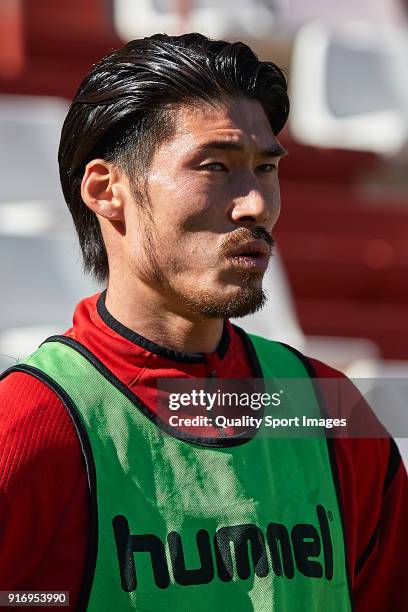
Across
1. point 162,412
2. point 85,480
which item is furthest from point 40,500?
point 162,412

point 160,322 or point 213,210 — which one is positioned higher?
point 213,210

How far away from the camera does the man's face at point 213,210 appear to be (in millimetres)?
1569

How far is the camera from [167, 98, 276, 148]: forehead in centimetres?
158

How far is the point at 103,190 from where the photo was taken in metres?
1.68

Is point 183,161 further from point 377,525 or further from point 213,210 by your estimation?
point 377,525

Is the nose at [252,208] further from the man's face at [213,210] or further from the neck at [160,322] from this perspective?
the neck at [160,322]

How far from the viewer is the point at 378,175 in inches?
218

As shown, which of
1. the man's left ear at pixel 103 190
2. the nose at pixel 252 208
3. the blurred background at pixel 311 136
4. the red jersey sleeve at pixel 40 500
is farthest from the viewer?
the blurred background at pixel 311 136

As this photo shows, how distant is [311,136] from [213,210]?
3816mm

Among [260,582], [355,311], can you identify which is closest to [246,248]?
[260,582]

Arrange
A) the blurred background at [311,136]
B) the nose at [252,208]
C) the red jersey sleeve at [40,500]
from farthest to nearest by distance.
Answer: the blurred background at [311,136] < the nose at [252,208] < the red jersey sleeve at [40,500]

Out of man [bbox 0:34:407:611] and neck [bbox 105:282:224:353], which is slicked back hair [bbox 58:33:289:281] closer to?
man [bbox 0:34:407:611]

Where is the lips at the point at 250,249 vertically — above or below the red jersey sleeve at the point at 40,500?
above

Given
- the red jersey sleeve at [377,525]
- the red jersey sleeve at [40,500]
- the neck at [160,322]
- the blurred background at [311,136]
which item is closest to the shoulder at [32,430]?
the red jersey sleeve at [40,500]
